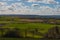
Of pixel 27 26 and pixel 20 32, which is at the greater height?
pixel 27 26

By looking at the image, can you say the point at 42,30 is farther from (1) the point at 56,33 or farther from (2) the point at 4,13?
(2) the point at 4,13

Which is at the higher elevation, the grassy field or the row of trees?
the grassy field

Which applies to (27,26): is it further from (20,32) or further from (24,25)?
(20,32)

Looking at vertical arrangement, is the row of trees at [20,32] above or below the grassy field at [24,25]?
below

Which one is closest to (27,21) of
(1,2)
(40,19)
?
(40,19)

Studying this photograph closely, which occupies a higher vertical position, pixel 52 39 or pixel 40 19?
pixel 40 19

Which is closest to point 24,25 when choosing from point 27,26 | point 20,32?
point 27,26
